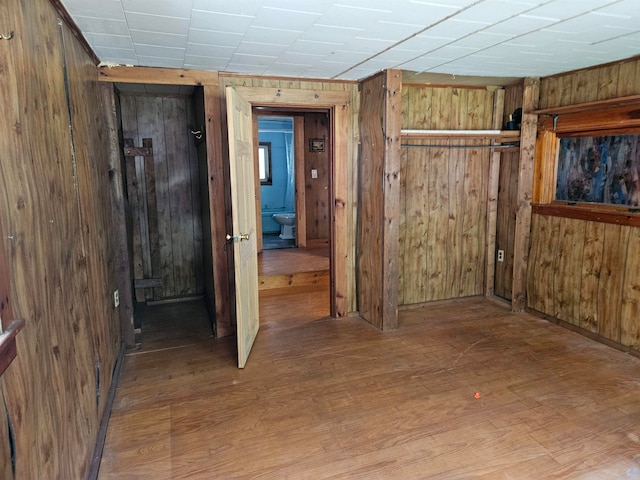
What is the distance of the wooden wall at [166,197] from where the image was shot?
4512 mm

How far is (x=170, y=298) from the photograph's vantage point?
4805mm

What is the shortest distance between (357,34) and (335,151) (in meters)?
1.41

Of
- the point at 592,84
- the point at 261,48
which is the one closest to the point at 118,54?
the point at 261,48

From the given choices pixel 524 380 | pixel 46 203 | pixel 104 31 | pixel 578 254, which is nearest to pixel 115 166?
pixel 104 31

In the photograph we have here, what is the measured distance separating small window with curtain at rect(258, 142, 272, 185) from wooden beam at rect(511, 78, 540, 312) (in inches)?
225

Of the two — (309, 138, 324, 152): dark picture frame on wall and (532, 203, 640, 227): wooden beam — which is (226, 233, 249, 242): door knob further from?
(309, 138, 324, 152): dark picture frame on wall

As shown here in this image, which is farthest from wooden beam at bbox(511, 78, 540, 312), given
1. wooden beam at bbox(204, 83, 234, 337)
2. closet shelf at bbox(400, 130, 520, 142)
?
wooden beam at bbox(204, 83, 234, 337)

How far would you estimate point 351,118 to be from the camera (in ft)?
12.7

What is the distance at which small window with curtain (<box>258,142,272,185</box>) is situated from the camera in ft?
28.8

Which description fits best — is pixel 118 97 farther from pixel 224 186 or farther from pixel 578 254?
pixel 578 254

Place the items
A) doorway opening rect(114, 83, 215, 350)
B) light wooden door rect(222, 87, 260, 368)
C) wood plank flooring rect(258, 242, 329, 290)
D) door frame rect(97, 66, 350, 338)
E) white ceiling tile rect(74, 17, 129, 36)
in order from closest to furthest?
white ceiling tile rect(74, 17, 129, 36)
light wooden door rect(222, 87, 260, 368)
door frame rect(97, 66, 350, 338)
doorway opening rect(114, 83, 215, 350)
wood plank flooring rect(258, 242, 329, 290)

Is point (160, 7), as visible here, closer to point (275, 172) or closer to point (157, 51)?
point (157, 51)

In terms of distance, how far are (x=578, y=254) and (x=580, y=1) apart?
228 cm

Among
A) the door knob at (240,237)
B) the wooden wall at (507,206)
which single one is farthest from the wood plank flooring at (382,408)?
the door knob at (240,237)
